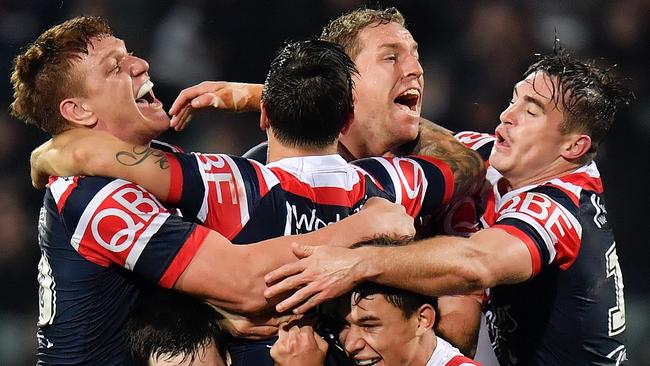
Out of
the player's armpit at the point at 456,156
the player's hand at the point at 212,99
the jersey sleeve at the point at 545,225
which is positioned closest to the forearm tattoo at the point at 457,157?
the player's armpit at the point at 456,156

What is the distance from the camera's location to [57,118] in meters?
3.48

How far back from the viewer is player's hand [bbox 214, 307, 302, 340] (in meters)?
3.26

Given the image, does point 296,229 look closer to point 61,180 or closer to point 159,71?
point 61,180

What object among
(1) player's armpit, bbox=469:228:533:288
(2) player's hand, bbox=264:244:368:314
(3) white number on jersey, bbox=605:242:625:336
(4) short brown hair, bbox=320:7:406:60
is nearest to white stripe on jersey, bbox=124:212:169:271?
(2) player's hand, bbox=264:244:368:314

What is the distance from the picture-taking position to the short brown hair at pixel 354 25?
14.7ft

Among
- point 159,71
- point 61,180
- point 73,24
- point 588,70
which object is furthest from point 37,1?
point 588,70

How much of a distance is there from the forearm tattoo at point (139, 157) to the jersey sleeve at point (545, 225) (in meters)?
1.21

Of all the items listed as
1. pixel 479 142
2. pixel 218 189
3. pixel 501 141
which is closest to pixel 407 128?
pixel 479 142

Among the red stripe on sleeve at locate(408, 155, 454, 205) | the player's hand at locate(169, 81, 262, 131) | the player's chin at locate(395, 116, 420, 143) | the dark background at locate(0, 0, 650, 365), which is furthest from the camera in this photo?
the dark background at locate(0, 0, 650, 365)

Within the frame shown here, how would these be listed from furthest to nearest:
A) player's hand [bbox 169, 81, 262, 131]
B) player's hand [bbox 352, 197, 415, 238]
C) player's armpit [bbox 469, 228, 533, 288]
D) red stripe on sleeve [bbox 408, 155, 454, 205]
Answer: player's hand [bbox 169, 81, 262, 131] < red stripe on sleeve [bbox 408, 155, 454, 205] < player's armpit [bbox 469, 228, 533, 288] < player's hand [bbox 352, 197, 415, 238]

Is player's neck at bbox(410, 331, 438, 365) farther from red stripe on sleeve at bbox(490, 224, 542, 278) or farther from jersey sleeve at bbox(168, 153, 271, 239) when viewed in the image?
jersey sleeve at bbox(168, 153, 271, 239)

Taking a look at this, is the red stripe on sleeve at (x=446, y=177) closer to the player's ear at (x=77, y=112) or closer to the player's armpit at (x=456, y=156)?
the player's armpit at (x=456, y=156)

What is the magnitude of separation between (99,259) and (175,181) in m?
0.38

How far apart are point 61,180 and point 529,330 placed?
187 cm
